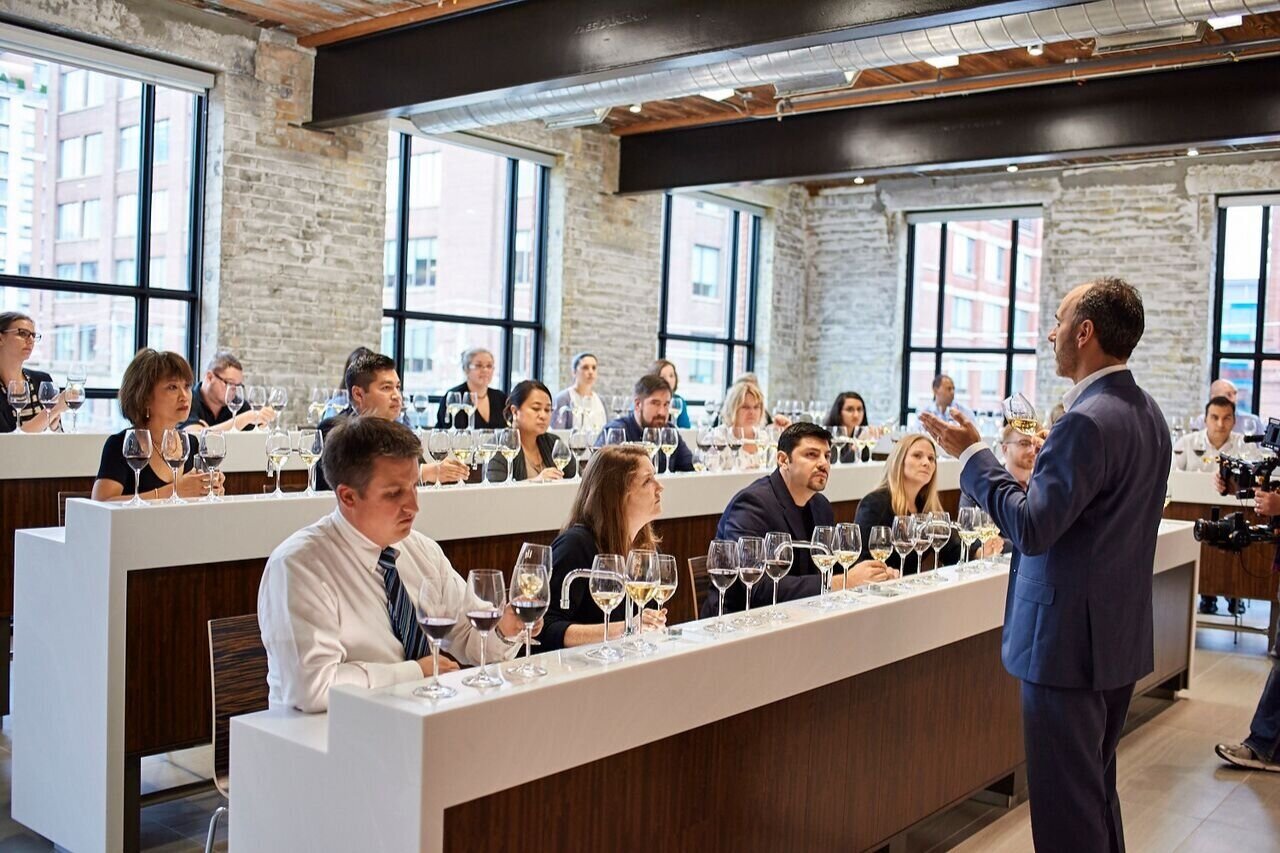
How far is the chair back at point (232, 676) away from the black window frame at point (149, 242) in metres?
5.96

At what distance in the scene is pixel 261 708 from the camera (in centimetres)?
292

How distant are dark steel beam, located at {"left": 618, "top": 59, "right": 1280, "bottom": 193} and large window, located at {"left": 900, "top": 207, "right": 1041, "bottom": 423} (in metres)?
3.74

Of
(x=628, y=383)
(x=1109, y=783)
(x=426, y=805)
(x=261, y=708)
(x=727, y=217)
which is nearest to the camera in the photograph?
(x=426, y=805)

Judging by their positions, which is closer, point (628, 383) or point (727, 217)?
point (628, 383)

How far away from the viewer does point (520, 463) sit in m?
5.55

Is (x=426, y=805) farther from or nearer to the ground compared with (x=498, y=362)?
nearer to the ground

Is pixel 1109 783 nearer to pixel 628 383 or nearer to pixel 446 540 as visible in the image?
pixel 446 540

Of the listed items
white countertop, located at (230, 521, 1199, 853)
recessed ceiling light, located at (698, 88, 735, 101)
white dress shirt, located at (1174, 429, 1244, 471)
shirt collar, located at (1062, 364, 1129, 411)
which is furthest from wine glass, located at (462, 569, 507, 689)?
white dress shirt, located at (1174, 429, 1244, 471)

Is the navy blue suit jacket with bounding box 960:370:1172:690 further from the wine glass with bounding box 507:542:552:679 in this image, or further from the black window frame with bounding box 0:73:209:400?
the black window frame with bounding box 0:73:209:400

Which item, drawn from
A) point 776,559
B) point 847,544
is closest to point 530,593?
point 776,559

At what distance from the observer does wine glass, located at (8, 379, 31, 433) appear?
5.65 meters

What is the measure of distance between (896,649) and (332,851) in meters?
1.72

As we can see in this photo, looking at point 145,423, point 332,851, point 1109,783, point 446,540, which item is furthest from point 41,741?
point 1109,783

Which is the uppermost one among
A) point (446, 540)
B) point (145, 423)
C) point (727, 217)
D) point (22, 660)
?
point (727, 217)
